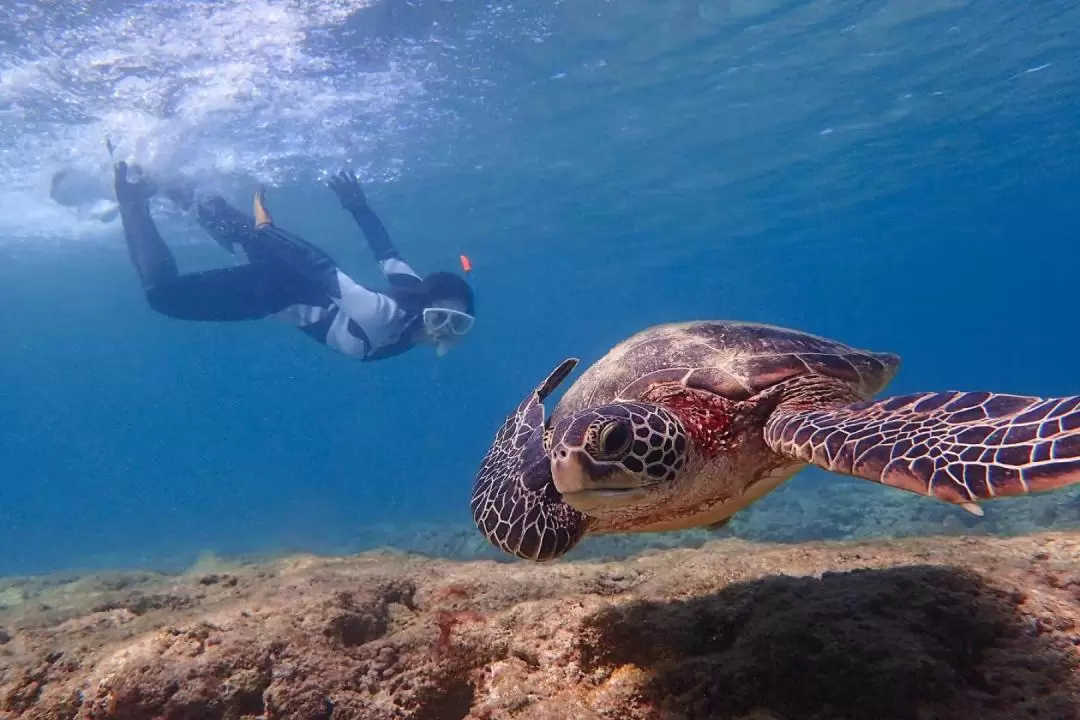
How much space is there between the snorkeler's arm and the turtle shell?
658cm

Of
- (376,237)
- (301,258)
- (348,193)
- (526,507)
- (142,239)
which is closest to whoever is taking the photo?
(526,507)

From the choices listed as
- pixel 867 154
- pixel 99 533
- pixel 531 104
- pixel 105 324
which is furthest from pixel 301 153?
pixel 99 533

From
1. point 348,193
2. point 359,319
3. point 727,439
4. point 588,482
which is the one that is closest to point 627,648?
point 588,482

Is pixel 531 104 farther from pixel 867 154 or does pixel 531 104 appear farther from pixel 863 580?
pixel 863 580

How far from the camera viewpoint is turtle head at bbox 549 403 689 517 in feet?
7.29

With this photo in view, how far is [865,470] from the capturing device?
6.29 feet

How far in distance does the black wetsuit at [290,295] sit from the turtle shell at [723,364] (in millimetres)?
6121

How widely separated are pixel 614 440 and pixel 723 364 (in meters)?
1.17

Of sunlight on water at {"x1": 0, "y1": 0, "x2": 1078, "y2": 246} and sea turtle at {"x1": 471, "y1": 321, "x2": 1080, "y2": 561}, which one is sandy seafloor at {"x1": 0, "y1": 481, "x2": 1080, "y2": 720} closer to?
sea turtle at {"x1": 471, "y1": 321, "x2": 1080, "y2": 561}

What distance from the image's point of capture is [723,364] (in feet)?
10.2

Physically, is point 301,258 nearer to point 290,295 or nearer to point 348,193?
point 290,295

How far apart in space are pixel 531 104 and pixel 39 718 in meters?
17.8

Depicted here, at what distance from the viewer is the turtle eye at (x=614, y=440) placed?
2234mm

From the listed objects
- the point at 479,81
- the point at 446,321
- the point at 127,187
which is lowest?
the point at 446,321
